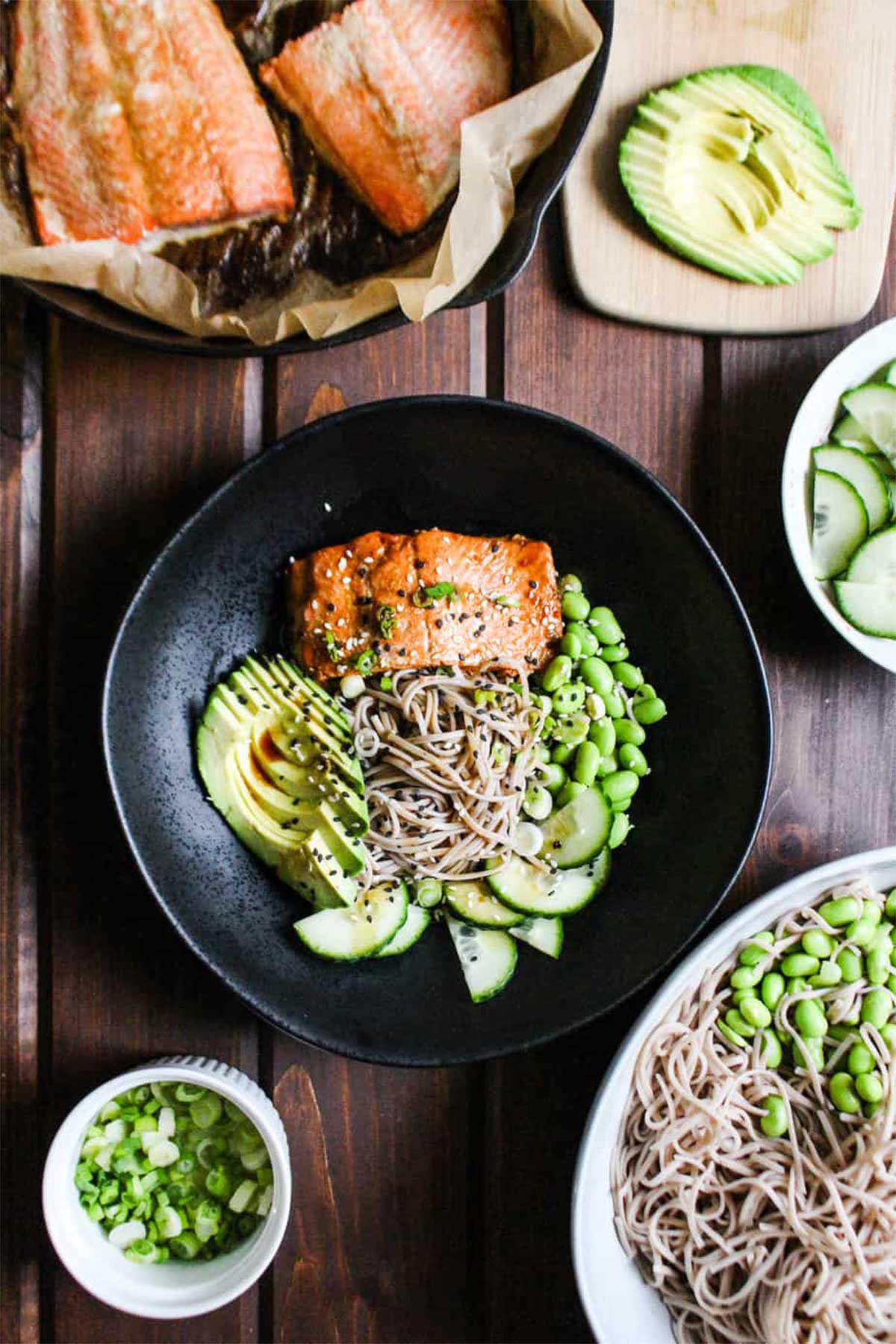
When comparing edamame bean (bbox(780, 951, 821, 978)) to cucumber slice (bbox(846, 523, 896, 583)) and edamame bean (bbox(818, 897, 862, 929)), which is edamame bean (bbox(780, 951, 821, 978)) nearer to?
edamame bean (bbox(818, 897, 862, 929))

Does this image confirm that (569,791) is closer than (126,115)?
No

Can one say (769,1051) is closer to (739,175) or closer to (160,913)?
(160,913)

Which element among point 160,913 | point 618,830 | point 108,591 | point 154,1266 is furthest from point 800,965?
point 108,591

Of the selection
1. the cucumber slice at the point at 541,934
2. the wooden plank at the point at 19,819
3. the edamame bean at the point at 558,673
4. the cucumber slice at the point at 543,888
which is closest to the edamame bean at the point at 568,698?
the edamame bean at the point at 558,673

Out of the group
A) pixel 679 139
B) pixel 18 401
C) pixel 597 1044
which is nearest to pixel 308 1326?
pixel 597 1044

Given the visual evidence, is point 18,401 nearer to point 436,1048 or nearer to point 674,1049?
point 436,1048

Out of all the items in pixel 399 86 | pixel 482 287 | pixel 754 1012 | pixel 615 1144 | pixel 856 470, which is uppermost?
pixel 399 86
